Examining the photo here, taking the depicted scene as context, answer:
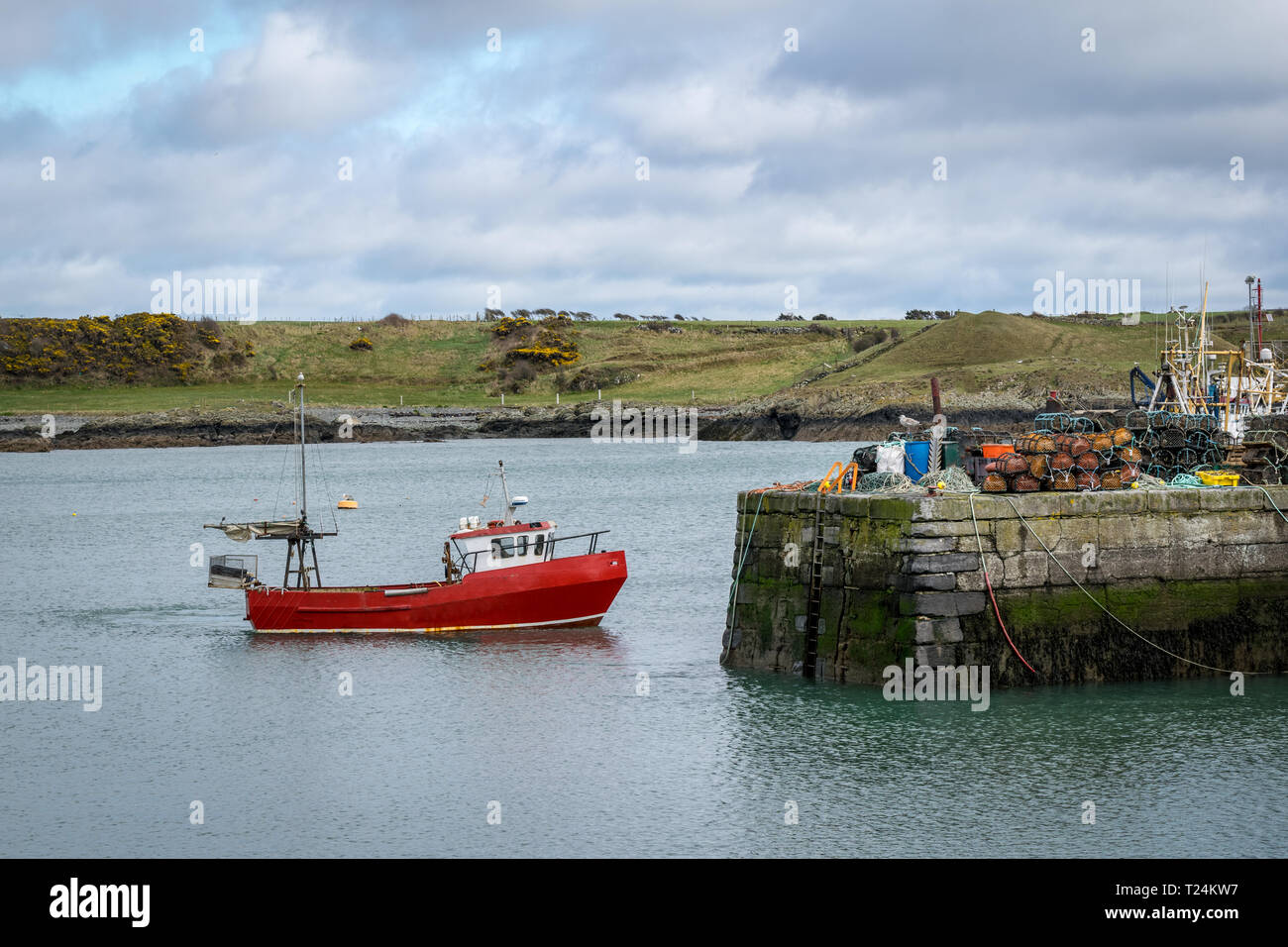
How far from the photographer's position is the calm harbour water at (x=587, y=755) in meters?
17.3

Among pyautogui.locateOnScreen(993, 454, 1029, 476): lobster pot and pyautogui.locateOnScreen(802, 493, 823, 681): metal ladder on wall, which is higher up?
pyautogui.locateOnScreen(993, 454, 1029, 476): lobster pot

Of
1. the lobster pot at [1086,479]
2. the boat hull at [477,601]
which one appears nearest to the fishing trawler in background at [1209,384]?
the lobster pot at [1086,479]

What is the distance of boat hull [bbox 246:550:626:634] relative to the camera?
29.9 metres

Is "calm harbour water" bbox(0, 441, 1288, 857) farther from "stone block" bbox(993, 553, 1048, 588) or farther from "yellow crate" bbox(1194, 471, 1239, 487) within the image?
"yellow crate" bbox(1194, 471, 1239, 487)

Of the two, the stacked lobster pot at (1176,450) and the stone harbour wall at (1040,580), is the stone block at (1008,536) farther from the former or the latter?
the stacked lobster pot at (1176,450)

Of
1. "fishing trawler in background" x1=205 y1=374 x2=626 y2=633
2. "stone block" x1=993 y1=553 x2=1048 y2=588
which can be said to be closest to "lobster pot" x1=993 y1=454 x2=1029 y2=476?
"stone block" x1=993 y1=553 x2=1048 y2=588

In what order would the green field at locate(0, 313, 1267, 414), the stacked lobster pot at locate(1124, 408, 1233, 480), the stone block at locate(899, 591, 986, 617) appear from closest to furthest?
the stone block at locate(899, 591, 986, 617) < the stacked lobster pot at locate(1124, 408, 1233, 480) < the green field at locate(0, 313, 1267, 414)

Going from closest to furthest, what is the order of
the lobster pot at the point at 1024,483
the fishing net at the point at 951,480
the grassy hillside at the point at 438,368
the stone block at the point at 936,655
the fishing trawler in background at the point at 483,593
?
the stone block at the point at 936,655
the lobster pot at the point at 1024,483
the fishing net at the point at 951,480
the fishing trawler in background at the point at 483,593
the grassy hillside at the point at 438,368

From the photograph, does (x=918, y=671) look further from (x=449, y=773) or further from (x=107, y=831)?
(x=107, y=831)

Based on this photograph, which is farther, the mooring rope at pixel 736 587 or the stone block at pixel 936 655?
the mooring rope at pixel 736 587

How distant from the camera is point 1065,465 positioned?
2212 centimetres

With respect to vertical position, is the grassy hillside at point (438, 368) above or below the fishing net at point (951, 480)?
above

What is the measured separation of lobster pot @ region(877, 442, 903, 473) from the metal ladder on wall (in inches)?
69.5

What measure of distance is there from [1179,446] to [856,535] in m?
6.90
